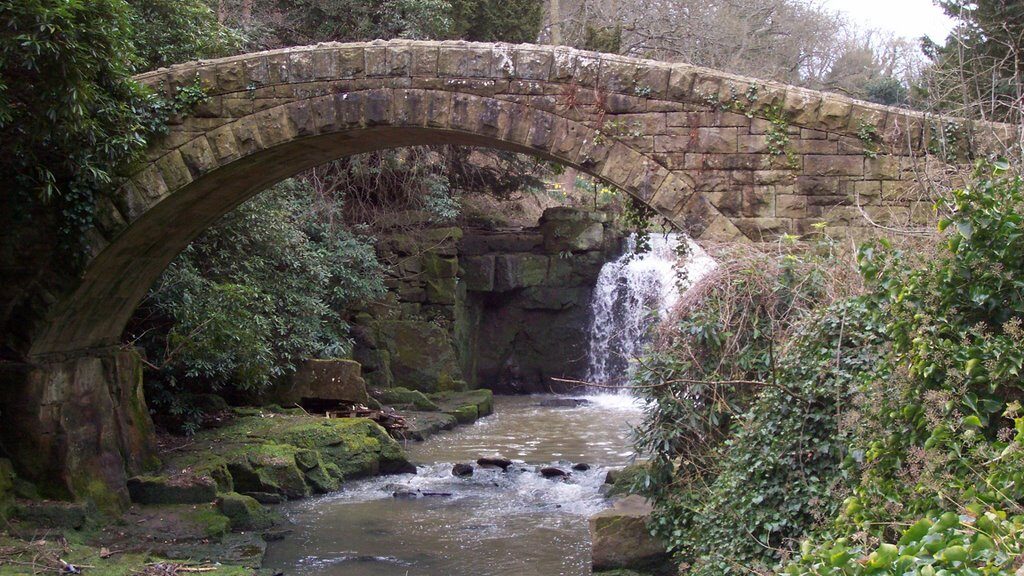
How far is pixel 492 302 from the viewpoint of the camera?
66.8ft

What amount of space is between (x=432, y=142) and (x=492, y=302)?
11.2 m

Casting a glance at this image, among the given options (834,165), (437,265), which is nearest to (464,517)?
(834,165)

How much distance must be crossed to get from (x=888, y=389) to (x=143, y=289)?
7580 mm

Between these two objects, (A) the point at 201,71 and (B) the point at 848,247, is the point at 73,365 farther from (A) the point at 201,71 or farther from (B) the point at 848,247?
(B) the point at 848,247

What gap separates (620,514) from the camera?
767 centimetres

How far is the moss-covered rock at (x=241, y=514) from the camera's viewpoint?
30.6 feet

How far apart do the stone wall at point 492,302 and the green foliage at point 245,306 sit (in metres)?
2.27

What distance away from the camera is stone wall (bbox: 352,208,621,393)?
17.5m

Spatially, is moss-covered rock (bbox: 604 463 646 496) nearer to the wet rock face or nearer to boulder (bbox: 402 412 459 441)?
boulder (bbox: 402 412 459 441)

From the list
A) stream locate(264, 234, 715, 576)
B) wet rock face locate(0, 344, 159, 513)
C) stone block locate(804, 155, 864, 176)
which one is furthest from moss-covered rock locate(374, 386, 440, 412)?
stone block locate(804, 155, 864, 176)

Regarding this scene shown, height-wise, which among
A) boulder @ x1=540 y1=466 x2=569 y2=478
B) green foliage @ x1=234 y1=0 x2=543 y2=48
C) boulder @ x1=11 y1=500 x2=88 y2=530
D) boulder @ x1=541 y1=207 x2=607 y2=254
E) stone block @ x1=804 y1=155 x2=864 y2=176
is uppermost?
green foliage @ x1=234 y1=0 x2=543 y2=48

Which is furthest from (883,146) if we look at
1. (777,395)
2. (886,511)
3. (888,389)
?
(886,511)

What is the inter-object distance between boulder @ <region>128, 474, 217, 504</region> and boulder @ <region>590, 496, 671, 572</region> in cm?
393

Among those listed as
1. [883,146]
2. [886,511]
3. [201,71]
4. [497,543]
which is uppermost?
[201,71]
